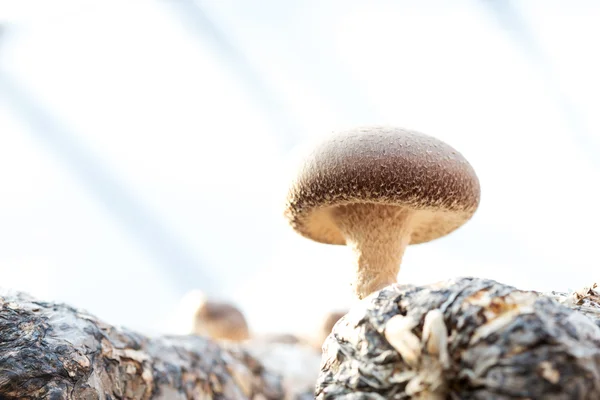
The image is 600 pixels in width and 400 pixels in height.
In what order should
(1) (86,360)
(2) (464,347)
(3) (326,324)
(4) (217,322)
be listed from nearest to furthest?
(2) (464,347) < (1) (86,360) < (4) (217,322) < (3) (326,324)

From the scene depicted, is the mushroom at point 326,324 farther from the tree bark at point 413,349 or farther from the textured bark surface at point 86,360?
the tree bark at point 413,349

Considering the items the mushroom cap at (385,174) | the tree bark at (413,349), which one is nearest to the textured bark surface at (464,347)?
the tree bark at (413,349)

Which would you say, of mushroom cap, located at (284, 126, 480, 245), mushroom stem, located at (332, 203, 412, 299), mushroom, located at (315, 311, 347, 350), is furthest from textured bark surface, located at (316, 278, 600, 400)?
mushroom, located at (315, 311, 347, 350)

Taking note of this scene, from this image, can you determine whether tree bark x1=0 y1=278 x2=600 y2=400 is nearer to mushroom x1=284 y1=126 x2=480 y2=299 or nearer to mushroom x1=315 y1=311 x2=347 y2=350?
mushroom x1=284 y1=126 x2=480 y2=299

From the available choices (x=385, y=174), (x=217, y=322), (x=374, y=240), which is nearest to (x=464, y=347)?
(x=385, y=174)

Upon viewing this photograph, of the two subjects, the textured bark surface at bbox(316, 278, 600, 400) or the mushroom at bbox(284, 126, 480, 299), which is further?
the mushroom at bbox(284, 126, 480, 299)

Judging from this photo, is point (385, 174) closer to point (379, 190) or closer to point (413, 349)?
point (379, 190)

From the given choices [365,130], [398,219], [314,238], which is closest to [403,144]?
[365,130]
